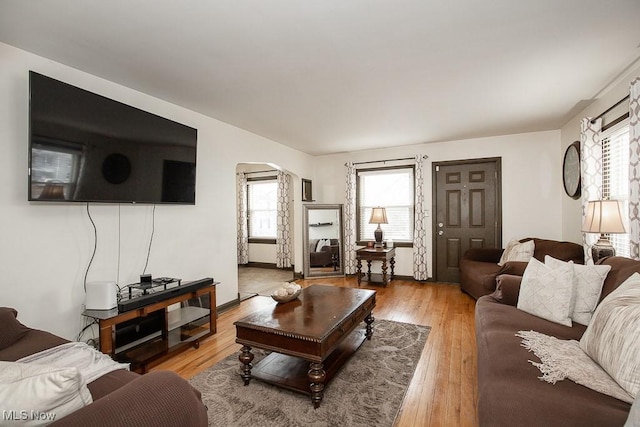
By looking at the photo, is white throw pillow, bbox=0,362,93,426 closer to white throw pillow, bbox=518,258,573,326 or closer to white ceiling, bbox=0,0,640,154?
white ceiling, bbox=0,0,640,154

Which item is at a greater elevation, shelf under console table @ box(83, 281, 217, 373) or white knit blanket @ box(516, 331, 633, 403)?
white knit blanket @ box(516, 331, 633, 403)

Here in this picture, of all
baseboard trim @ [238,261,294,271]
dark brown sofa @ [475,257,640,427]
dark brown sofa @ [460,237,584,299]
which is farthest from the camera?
baseboard trim @ [238,261,294,271]

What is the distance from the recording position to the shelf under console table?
2.21 metres

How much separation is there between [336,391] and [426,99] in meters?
2.89

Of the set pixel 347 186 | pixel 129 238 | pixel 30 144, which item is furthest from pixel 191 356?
pixel 347 186

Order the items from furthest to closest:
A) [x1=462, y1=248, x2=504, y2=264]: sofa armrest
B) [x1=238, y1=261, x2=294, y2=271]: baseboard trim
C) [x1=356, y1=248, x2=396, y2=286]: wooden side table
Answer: [x1=238, y1=261, x2=294, y2=271]: baseboard trim < [x1=356, y1=248, x2=396, y2=286]: wooden side table < [x1=462, y1=248, x2=504, y2=264]: sofa armrest

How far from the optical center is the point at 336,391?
6.91 feet

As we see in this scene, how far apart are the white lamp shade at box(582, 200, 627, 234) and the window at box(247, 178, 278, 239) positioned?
5.37m

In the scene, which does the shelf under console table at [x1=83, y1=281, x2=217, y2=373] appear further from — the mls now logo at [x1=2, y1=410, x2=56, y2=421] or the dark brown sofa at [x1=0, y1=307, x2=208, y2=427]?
the mls now logo at [x1=2, y1=410, x2=56, y2=421]

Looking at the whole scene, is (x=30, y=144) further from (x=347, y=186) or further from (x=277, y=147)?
(x=347, y=186)

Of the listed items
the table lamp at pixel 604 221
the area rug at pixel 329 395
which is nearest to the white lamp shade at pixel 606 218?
the table lamp at pixel 604 221

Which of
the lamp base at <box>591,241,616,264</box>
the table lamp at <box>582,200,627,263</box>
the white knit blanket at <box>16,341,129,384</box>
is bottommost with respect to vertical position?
the white knit blanket at <box>16,341,129,384</box>

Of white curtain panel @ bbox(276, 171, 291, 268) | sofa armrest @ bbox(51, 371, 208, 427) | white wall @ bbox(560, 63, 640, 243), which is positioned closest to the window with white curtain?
white wall @ bbox(560, 63, 640, 243)

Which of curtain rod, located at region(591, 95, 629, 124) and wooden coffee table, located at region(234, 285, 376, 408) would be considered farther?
curtain rod, located at region(591, 95, 629, 124)
